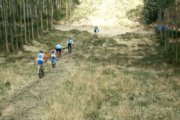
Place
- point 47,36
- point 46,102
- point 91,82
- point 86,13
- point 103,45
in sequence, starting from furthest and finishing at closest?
point 86,13, point 47,36, point 103,45, point 91,82, point 46,102

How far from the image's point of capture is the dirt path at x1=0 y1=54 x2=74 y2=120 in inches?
767

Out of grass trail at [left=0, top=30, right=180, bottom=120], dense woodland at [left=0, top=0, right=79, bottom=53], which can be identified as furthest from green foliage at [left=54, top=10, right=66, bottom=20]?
grass trail at [left=0, top=30, right=180, bottom=120]

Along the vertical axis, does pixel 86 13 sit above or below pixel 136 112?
above

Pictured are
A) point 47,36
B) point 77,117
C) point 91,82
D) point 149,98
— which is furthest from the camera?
point 47,36

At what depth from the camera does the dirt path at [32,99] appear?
19.5 metres

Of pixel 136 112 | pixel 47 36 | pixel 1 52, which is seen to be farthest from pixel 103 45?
pixel 136 112

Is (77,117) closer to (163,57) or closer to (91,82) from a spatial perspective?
(91,82)

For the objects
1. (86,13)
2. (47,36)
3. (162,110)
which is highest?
(86,13)

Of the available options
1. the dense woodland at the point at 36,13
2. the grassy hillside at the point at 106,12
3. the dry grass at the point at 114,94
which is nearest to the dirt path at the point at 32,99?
the dry grass at the point at 114,94

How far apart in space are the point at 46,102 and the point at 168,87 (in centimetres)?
1023

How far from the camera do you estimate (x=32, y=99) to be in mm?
22688

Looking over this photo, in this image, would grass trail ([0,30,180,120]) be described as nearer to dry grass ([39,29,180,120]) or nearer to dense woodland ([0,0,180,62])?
dry grass ([39,29,180,120])

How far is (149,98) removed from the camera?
2362cm

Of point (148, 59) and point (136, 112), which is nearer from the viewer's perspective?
point (136, 112)
